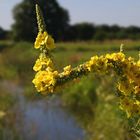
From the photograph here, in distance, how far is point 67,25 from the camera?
37.0 metres

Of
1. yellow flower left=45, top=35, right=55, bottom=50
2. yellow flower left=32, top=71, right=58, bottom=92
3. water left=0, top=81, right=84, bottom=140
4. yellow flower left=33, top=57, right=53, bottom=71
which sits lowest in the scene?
water left=0, top=81, right=84, bottom=140

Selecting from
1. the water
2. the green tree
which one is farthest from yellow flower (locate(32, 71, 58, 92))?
the green tree

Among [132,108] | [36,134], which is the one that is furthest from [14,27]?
[132,108]

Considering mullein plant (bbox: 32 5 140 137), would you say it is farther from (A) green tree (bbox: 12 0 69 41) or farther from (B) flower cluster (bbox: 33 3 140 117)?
(A) green tree (bbox: 12 0 69 41)

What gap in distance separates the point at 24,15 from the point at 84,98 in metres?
26.1

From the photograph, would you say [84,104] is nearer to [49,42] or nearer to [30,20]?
[49,42]

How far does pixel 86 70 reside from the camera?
2096 millimetres

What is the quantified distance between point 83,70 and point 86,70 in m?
0.01

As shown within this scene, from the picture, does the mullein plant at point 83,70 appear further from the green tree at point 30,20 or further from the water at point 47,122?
the green tree at point 30,20

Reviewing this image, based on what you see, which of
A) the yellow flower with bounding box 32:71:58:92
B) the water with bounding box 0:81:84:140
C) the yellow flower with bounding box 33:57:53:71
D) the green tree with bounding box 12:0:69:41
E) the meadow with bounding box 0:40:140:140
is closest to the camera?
the yellow flower with bounding box 32:71:58:92

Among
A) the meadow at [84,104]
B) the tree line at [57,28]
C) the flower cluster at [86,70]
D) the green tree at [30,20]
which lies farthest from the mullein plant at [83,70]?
the green tree at [30,20]

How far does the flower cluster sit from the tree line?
29.9m

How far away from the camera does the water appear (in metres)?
7.94

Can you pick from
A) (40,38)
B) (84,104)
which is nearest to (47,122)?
(84,104)
